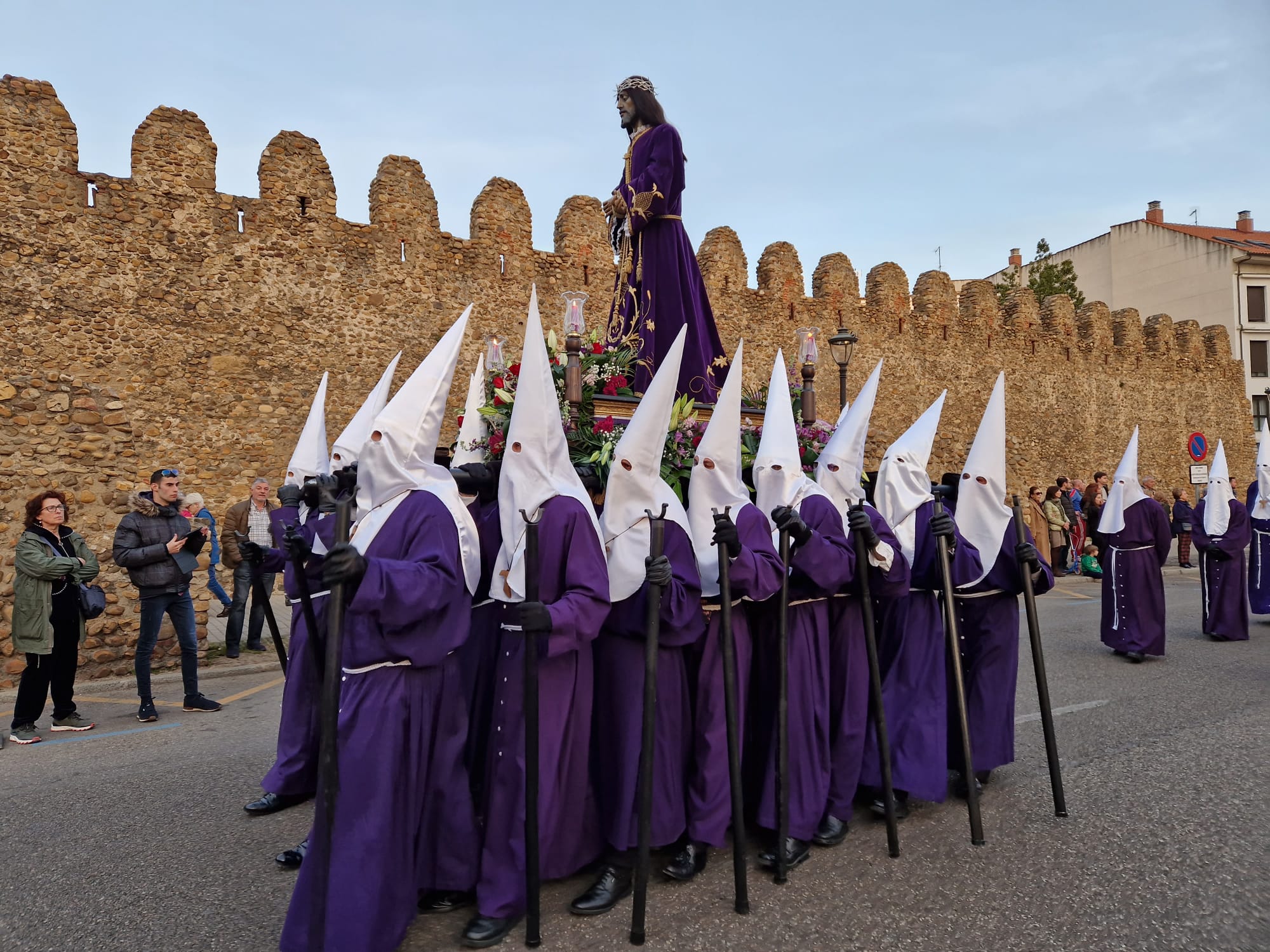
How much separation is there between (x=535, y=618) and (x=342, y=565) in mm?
705

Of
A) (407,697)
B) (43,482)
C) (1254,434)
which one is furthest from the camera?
(1254,434)

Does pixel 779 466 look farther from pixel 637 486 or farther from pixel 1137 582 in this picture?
pixel 1137 582

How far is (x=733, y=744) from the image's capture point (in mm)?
3674

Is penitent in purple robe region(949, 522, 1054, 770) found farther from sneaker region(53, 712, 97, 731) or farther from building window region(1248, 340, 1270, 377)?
building window region(1248, 340, 1270, 377)

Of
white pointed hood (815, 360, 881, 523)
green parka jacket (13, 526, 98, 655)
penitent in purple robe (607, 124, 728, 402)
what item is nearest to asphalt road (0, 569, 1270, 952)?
green parka jacket (13, 526, 98, 655)

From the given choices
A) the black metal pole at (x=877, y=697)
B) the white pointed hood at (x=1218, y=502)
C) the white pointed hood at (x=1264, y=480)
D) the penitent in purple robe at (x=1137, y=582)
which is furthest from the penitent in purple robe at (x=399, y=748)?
the white pointed hood at (x=1264, y=480)

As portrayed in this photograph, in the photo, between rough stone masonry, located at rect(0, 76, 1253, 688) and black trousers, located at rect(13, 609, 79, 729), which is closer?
black trousers, located at rect(13, 609, 79, 729)

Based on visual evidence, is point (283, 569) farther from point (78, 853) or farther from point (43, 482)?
point (43, 482)

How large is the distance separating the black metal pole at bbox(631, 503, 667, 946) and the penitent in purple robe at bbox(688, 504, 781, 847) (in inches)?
18.4

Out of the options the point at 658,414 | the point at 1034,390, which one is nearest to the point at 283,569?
the point at 658,414

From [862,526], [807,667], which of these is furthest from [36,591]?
[862,526]

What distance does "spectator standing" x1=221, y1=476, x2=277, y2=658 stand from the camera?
962 cm

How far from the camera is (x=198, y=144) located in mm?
12602

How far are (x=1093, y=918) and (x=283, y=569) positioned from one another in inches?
188
